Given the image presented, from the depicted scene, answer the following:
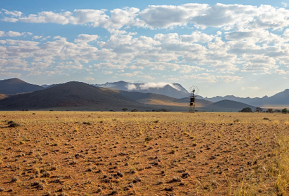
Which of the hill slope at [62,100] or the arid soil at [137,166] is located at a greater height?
the hill slope at [62,100]

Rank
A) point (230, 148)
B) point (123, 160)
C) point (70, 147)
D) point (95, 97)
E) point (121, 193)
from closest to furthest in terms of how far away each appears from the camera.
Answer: point (121, 193) < point (123, 160) < point (230, 148) < point (70, 147) < point (95, 97)

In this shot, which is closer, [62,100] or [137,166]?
[137,166]

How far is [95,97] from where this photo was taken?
15950cm

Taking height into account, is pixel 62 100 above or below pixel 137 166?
above

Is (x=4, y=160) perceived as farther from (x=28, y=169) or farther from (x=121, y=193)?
(x=121, y=193)

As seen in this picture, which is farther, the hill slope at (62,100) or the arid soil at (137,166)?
the hill slope at (62,100)

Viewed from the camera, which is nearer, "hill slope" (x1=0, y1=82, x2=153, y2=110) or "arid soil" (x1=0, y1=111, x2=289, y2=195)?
"arid soil" (x1=0, y1=111, x2=289, y2=195)

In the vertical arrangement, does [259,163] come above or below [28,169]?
above

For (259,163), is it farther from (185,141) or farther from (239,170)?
(185,141)

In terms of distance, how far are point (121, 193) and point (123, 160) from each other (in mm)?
4559

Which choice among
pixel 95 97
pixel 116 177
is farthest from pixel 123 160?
pixel 95 97

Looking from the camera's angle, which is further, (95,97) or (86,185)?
(95,97)

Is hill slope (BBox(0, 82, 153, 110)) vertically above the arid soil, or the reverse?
hill slope (BBox(0, 82, 153, 110))

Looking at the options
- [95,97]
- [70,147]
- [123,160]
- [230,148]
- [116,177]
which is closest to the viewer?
[116,177]
